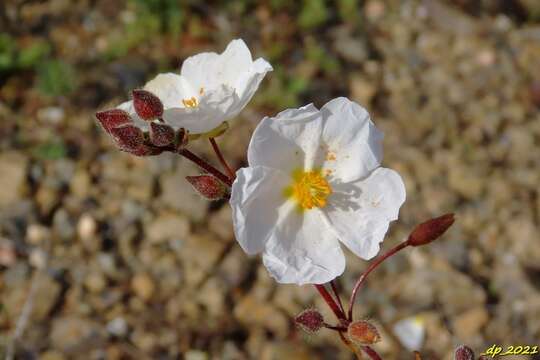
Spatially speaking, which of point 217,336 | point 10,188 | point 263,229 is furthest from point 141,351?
point 263,229

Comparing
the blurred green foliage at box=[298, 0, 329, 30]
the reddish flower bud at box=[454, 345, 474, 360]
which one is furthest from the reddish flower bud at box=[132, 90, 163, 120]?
the blurred green foliage at box=[298, 0, 329, 30]

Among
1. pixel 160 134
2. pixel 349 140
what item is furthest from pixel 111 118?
pixel 349 140

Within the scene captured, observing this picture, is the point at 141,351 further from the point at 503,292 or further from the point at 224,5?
the point at 224,5

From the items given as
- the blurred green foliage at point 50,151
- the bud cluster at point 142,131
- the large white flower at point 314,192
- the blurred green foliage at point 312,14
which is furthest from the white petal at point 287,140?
the blurred green foliage at point 312,14

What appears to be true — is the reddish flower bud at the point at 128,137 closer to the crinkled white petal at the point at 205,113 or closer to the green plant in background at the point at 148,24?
the crinkled white petal at the point at 205,113

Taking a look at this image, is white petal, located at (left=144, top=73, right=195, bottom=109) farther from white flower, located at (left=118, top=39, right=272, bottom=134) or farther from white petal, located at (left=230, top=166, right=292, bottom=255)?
white petal, located at (left=230, top=166, right=292, bottom=255)

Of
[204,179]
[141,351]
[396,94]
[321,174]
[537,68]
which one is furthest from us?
[537,68]
